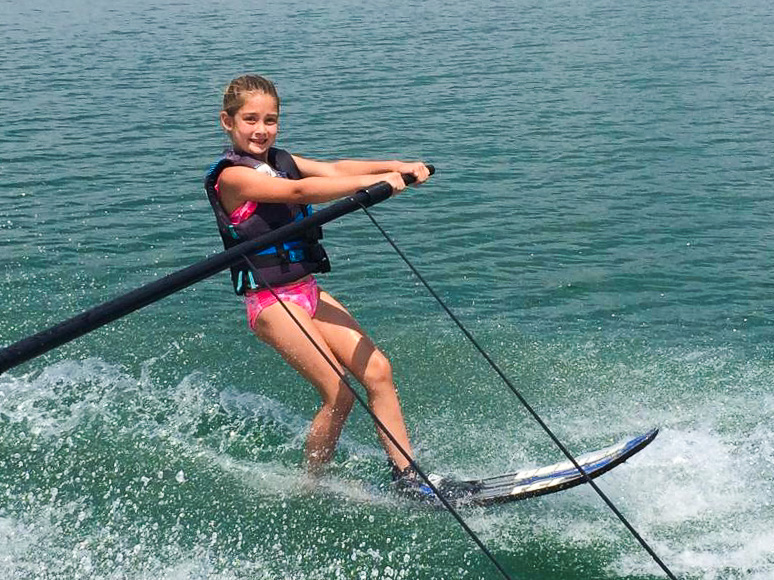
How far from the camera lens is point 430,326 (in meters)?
9.51

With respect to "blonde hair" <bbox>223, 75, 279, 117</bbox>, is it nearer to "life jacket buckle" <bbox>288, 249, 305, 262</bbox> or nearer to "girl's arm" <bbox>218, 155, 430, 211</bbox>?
"girl's arm" <bbox>218, 155, 430, 211</bbox>

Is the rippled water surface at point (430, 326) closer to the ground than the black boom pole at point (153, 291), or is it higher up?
closer to the ground

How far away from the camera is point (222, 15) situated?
3225cm

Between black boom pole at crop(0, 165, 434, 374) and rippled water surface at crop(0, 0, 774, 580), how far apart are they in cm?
196

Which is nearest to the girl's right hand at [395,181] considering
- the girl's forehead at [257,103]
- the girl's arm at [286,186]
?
the girl's arm at [286,186]

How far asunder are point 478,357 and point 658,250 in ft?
11.7

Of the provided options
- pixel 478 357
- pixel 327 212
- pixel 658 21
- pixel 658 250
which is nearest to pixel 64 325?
pixel 327 212

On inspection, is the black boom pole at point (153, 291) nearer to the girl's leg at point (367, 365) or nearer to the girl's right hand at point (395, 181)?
the girl's right hand at point (395, 181)

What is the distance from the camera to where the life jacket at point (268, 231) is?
5.86m

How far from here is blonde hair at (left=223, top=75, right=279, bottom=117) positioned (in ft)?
18.9

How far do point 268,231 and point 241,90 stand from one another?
76cm

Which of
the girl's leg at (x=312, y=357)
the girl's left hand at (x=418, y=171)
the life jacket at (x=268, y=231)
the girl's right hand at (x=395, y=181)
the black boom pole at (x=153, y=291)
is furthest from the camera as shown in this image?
the girl's leg at (x=312, y=357)

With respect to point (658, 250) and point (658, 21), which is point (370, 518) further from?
point (658, 21)

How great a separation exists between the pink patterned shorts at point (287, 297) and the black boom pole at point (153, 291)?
102 centimetres
